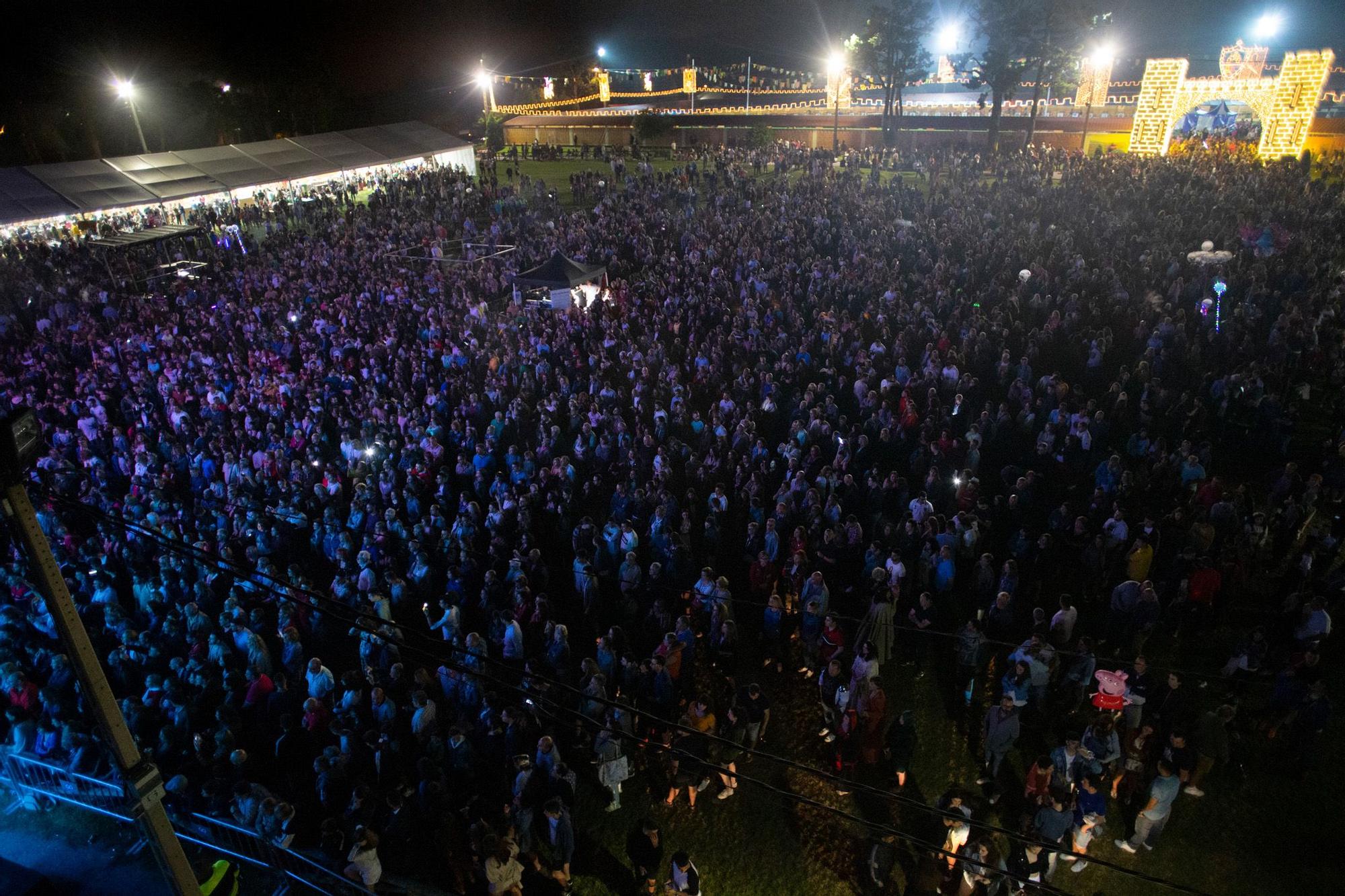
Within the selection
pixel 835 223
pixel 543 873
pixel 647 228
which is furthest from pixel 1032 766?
pixel 647 228

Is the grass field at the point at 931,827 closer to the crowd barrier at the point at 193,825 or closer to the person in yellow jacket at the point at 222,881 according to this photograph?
the crowd barrier at the point at 193,825

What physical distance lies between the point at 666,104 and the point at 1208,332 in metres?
72.0

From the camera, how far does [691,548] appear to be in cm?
866

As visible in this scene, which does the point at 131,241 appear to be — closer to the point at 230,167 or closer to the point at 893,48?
the point at 230,167

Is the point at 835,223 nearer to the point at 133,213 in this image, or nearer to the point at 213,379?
the point at 213,379

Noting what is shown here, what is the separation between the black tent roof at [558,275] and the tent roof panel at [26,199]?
18846 millimetres

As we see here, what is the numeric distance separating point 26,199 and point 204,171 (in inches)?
264

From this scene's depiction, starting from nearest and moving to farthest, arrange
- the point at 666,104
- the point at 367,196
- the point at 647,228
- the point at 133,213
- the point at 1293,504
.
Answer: the point at 1293,504 → the point at 647,228 → the point at 133,213 → the point at 367,196 → the point at 666,104

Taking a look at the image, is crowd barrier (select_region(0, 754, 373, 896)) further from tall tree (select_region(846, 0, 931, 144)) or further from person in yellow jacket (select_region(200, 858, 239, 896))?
tall tree (select_region(846, 0, 931, 144))

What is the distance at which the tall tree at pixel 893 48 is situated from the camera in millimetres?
48906

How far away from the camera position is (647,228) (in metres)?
22.9

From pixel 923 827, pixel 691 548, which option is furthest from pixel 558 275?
pixel 923 827

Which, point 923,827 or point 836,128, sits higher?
point 836,128

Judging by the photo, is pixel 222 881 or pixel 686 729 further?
pixel 222 881
